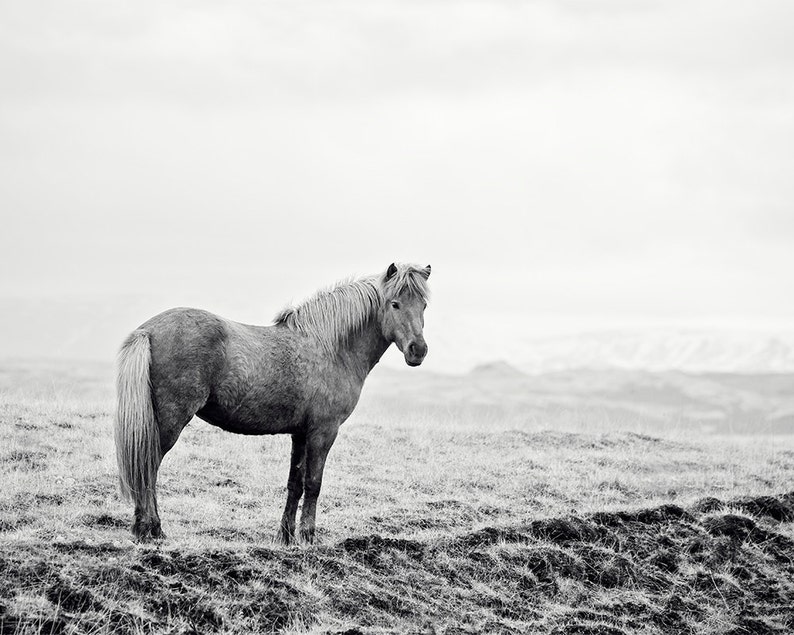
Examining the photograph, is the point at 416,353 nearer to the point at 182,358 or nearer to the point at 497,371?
the point at 182,358

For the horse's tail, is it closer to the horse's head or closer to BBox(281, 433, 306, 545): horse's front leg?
BBox(281, 433, 306, 545): horse's front leg

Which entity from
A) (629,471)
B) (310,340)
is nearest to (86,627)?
(310,340)

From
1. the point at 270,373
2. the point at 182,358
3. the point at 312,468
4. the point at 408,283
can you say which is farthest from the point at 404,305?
the point at 182,358

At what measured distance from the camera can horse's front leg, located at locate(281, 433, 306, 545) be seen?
8.71 meters

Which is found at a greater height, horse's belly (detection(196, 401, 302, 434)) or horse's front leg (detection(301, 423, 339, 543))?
horse's belly (detection(196, 401, 302, 434))

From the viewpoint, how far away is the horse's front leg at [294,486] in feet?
28.6

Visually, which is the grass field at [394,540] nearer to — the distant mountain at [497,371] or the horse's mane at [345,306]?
the horse's mane at [345,306]

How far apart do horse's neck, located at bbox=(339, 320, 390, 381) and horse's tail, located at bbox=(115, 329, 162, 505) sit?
2.07 m

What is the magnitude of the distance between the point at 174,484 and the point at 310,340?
304cm

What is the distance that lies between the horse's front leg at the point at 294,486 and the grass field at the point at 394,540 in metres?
0.28

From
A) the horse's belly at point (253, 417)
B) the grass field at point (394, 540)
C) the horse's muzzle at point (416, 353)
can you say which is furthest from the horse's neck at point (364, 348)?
the grass field at point (394, 540)

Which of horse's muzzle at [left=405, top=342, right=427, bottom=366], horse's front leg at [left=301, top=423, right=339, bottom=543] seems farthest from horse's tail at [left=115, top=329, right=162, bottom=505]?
horse's muzzle at [left=405, top=342, right=427, bottom=366]

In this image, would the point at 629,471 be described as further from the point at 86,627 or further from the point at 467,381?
the point at 467,381

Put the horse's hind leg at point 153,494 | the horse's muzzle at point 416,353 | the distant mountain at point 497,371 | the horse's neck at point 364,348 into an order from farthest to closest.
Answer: the distant mountain at point 497,371, the horse's neck at point 364,348, the horse's muzzle at point 416,353, the horse's hind leg at point 153,494
